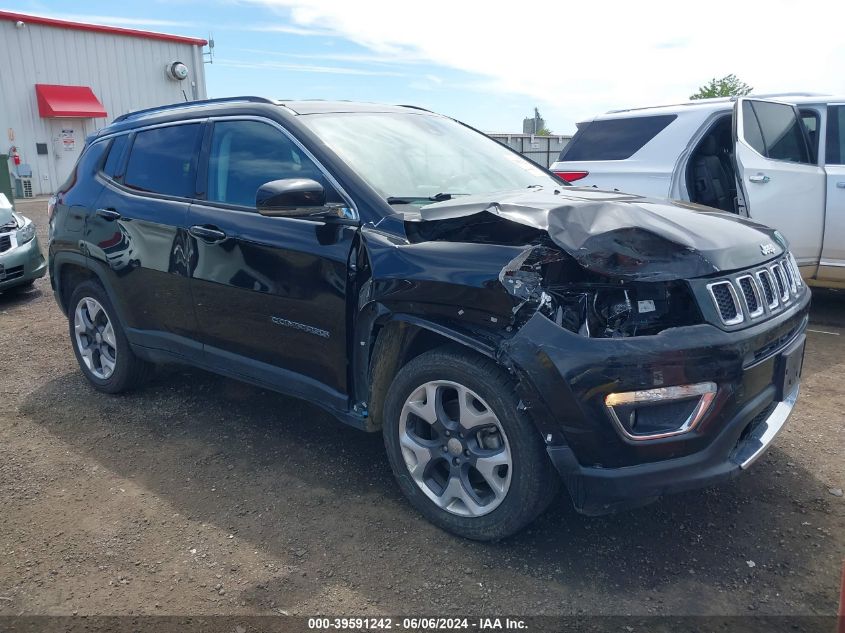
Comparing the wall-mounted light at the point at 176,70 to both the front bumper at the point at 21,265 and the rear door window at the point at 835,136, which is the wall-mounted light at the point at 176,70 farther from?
the rear door window at the point at 835,136

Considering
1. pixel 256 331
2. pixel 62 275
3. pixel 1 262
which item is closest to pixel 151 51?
pixel 1 262

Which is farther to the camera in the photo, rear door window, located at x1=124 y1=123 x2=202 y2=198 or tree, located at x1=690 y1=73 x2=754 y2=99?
tree, located at x1=690 y1=73 x2=754 y2=99

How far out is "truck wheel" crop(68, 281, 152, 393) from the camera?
463cm

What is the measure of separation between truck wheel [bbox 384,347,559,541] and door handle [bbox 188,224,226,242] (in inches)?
51.9

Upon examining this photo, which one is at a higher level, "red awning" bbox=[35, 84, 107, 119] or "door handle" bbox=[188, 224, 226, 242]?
"red awning" bbox=[35, 84, 107, 119]

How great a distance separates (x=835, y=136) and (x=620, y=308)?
15.6 feet

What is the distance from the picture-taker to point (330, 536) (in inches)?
121

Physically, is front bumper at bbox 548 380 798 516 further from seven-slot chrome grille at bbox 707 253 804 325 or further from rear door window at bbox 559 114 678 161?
rear door window at bbox 559 114 678 161

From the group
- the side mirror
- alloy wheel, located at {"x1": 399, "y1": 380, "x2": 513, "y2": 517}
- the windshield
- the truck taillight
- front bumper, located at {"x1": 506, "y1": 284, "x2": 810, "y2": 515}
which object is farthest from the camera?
the truck taillight

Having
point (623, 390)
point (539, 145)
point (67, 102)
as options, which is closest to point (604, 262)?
point (623, 390)

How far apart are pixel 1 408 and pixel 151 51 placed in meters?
26.9

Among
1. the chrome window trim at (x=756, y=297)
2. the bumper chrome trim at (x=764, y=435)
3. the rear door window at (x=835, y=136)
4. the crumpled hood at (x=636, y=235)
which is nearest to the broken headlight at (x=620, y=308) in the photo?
the crumpled hood at (x=636, y=235)

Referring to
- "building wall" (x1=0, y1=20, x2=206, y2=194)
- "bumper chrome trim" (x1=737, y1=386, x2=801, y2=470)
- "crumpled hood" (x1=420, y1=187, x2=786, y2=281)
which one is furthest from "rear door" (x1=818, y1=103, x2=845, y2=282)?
"building wall" (x1=0, y1=20, x2=206, y2=194)

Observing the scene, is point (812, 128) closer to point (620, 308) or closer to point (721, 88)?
point (620, 308)
